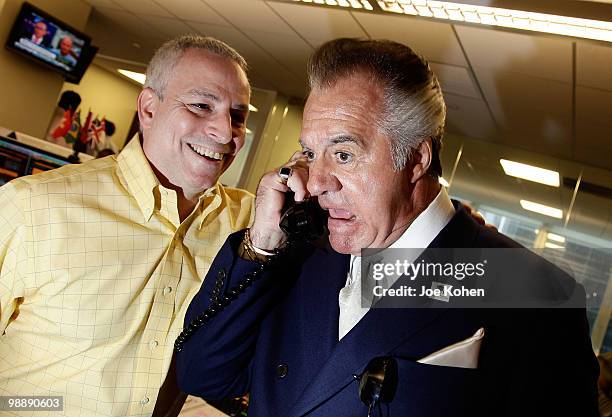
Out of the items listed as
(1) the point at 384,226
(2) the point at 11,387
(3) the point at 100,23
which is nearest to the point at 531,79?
Answer: (1) the point at 384,226

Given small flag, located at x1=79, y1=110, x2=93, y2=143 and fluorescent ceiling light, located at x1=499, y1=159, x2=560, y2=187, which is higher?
fluorescent ceiling light, located at x1=499, y1=159, x2=560, y2=187

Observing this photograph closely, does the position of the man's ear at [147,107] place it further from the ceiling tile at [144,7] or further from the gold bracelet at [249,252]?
the ceiling tile at [144,7]

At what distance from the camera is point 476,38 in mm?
3850

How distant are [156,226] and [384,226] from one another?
27.4 inches

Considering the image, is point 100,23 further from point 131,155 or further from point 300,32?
point 131,155

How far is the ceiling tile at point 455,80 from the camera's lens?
15.3ft

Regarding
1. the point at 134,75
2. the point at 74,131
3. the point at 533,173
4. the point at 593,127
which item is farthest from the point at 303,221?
the point at 134,75

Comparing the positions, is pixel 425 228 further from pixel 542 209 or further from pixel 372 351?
pixel 542 209

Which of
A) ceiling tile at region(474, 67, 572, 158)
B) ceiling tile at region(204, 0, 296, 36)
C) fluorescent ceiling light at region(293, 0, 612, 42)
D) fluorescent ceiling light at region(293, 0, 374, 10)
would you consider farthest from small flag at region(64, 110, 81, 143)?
ceiling tile at region(474, 67, 572, 158)

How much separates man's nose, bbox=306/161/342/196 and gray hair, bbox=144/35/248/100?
2.17ft

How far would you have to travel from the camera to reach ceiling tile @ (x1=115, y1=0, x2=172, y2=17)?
5469mm

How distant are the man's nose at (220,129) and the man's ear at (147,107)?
0.75ft

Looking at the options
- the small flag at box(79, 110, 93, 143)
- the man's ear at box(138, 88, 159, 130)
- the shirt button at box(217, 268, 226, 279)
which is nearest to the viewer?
the shirt button at box(217, 268, 226, 279)

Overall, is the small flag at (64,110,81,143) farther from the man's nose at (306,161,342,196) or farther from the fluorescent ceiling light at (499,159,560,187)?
the man's nose at (306,161,342,196)
